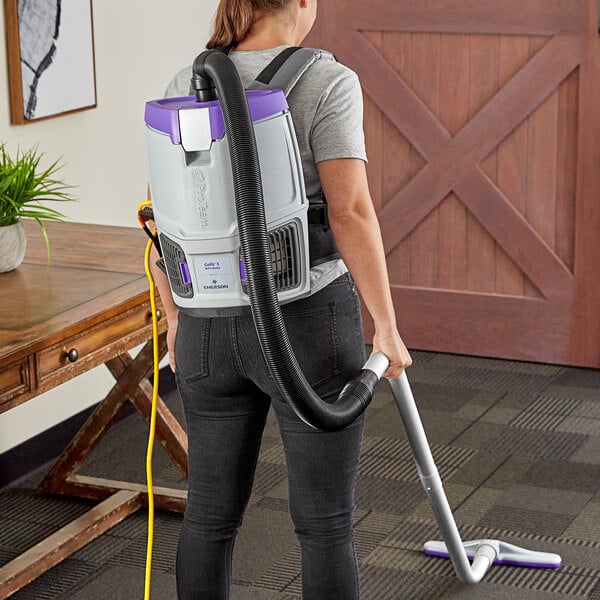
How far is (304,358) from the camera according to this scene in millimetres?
1742

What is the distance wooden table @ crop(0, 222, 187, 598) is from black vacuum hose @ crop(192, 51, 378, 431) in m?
0.67

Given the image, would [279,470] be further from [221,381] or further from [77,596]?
[221,381]

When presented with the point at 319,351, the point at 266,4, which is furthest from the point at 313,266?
the point at 266,4

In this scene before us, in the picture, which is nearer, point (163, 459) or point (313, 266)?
point (313, 266)

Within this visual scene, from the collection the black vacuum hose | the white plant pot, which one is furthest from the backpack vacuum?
the white plant pot

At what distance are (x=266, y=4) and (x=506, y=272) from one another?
8.87 ft

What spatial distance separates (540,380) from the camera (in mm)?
4051

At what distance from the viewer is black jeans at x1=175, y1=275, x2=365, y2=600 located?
1.75 meters

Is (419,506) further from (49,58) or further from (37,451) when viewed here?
(49,58)

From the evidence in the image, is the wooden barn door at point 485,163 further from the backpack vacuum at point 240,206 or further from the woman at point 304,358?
the backpack vacuum at point 240,206

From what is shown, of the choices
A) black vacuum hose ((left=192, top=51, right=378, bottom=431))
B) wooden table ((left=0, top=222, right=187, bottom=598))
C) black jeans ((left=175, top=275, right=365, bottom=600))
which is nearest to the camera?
black vacuum hose ((left=192, top=51, right=378, bottom=431))

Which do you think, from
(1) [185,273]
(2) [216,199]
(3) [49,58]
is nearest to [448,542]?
(1) [185,273]

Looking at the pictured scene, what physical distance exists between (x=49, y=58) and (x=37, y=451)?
1.15m

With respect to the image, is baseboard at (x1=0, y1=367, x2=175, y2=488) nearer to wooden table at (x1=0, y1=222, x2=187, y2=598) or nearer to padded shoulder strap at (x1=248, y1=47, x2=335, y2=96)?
wooden table at (x1=0, y1=222, x2=187, y2=598)
